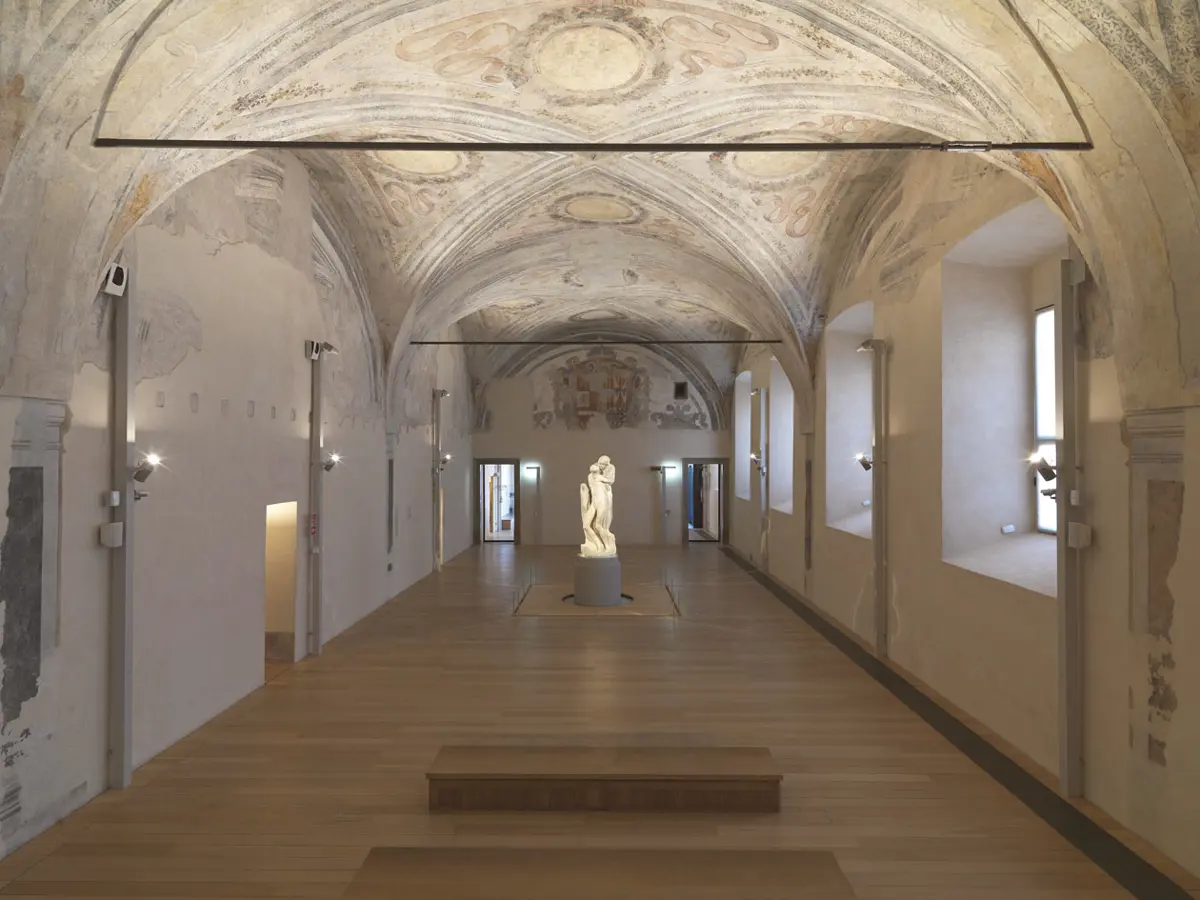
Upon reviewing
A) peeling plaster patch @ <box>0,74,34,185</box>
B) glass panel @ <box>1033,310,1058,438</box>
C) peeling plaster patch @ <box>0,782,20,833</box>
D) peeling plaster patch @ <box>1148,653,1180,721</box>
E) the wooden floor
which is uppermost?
peeling plaster patch @ <box>0,74,34,185</box>

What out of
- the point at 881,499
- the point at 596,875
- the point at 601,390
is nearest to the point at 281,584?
the point at 596,875

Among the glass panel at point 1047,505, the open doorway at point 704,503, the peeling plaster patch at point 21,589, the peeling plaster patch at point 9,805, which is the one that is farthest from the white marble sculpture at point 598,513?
the open doorway at point 704,503

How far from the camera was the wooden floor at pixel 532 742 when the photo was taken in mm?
5176

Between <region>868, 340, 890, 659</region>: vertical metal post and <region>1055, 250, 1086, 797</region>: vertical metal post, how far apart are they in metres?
4.17

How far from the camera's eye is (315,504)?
10805 mm

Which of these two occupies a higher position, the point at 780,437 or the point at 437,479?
the point at 780,437

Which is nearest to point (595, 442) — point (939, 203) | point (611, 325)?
point (611, 325)

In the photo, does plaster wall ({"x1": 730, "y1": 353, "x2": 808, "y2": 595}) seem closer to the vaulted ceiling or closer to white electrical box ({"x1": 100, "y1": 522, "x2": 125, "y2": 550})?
the vaulted ceiling

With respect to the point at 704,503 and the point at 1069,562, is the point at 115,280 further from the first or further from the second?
the point at 704,503

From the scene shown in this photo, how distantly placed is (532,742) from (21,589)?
4.13 meters

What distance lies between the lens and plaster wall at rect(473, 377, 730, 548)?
26188 millimetres

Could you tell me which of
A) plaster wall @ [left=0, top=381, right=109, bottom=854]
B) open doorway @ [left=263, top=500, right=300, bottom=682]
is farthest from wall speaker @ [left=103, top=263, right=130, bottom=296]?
open doorway @ [left=263, top=500, right=300, bottom=682]

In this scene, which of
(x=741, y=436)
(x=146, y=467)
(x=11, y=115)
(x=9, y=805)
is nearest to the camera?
(x=11, y=115)

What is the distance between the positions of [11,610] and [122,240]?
272 cm
